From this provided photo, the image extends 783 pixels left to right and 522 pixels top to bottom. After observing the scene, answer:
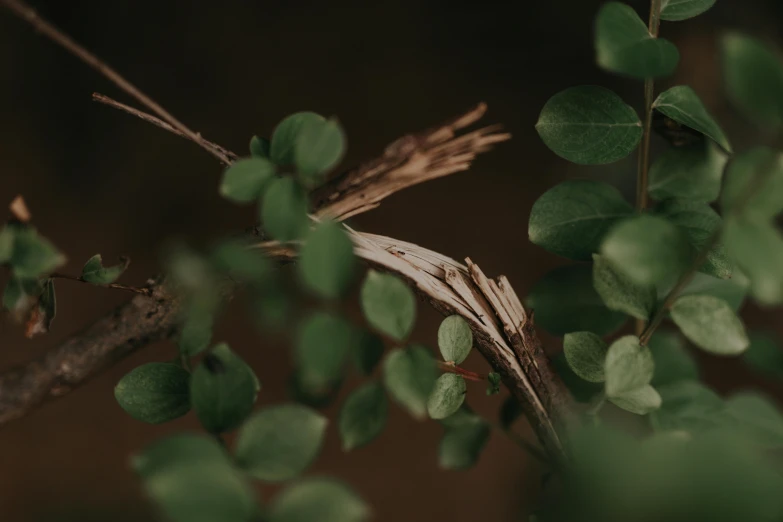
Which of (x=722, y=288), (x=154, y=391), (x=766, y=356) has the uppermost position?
(x=154, y=391)

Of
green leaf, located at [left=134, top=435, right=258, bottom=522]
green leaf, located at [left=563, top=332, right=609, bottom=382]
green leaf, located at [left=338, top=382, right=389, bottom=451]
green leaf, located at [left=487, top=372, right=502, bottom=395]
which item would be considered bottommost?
green leaf, located at [left=487, top=372, right=502, bottom=395]

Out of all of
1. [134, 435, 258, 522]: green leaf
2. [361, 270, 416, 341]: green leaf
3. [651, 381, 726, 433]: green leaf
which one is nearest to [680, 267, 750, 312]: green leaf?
[651, 381, 726, 433]: green leaf

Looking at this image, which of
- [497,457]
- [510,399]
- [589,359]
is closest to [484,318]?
[589,359]

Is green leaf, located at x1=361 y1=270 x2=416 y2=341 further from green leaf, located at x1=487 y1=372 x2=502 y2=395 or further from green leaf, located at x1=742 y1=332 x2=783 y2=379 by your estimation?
green leaf, located at x1=742 y1=332 x2=783 y2=379

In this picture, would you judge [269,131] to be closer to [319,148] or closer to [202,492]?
[319,148]

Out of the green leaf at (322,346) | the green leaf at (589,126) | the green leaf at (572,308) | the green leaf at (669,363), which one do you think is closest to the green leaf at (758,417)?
the green leaf at (669,363)

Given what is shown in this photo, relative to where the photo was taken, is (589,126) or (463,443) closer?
(589,126)

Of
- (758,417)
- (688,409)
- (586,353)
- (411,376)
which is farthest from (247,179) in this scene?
(758,417)
